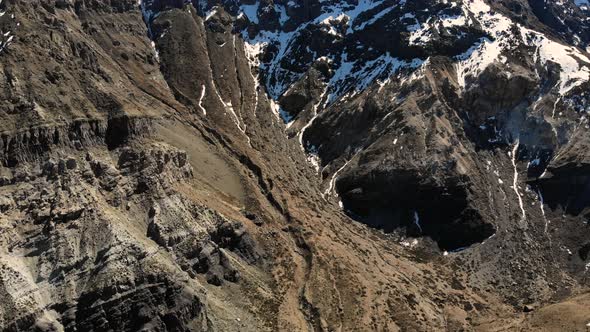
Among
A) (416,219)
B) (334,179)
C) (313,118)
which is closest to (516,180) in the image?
(416,219)

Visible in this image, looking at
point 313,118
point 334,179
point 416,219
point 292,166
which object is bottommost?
point 416,219

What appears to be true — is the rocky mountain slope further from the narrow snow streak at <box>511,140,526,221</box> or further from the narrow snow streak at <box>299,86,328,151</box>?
the narrow snow streak at <box>511,140,526,221</box>

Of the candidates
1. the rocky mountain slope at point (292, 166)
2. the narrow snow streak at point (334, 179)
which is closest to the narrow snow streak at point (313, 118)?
the rocky mountain slope at point (292, 166)

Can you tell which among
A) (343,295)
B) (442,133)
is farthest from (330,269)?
(442,133)

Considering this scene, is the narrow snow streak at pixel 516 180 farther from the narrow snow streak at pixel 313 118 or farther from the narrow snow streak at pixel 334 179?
the narrow snow streak at pixel 313 118

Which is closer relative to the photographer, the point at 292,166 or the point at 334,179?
the point at 334,179

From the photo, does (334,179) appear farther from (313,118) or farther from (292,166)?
(313,118)

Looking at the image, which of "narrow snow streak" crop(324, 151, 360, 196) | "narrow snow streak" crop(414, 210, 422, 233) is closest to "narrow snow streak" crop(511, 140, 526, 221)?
"narrow snow streak" crop(414, 210, 422, 233)

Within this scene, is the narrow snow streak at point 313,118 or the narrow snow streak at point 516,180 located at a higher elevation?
the narrow snow streak at point 313,118
